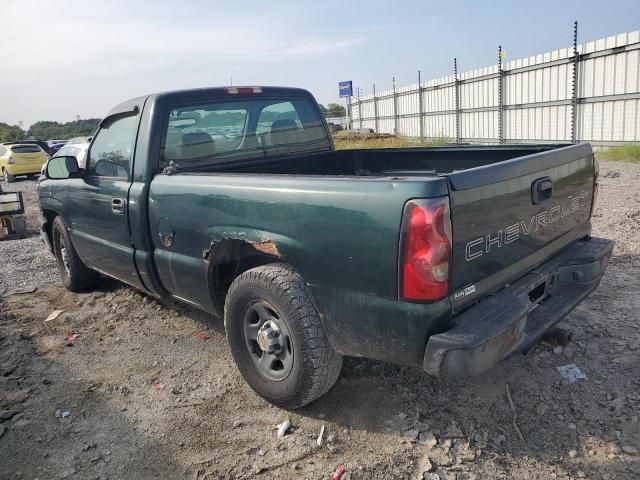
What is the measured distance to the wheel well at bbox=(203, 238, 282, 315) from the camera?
10.2 ft

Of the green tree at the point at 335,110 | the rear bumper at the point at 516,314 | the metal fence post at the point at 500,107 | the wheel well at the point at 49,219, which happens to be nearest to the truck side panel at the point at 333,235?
the rear bumper at the point at 516,314

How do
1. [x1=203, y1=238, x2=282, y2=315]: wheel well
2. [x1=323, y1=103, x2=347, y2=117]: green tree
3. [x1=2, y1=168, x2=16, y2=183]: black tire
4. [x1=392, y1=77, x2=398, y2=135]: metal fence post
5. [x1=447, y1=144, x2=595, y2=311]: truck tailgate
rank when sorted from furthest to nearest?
[x1=323, y1=103, x2=347, y2=117]: green tree < [x1=392, y1=77, x2=398, y2=135]: metal fence post < [x1=2, y1=168, x2=16, y2=183]: black tire < [x1=203, y1=238, x2=282, y2=315]: wheel well < [x1=447, y1=144, x2=595, y2=311]: truck tailgate

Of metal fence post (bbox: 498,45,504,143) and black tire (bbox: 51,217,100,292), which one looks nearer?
black tire (bbox: 51,217,100,292)

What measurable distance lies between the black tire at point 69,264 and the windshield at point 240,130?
197cm

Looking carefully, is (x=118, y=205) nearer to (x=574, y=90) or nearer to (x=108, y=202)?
(x=108, y=202)

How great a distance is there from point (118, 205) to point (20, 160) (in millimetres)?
19791

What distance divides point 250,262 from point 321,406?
98 cm

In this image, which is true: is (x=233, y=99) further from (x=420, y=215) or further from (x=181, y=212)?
(x=420, y=215)

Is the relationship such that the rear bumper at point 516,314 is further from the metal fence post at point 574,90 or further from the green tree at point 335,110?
the green tree at point 335,110

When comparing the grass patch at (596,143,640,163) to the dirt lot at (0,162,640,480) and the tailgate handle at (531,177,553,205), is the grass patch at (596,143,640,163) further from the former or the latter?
the tailgate handle at (531,177,553,205)

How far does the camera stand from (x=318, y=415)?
3.03 m

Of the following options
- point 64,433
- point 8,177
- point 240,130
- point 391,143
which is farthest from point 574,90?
point 8,177

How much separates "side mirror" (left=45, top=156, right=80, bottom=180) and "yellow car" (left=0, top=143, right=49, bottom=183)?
1816 cm

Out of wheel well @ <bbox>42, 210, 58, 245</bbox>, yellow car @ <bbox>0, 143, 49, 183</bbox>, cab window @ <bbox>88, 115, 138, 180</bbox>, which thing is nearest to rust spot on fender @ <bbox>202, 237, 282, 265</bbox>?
cab window @ <bbox>88, 115, 138, 180</bbox>
